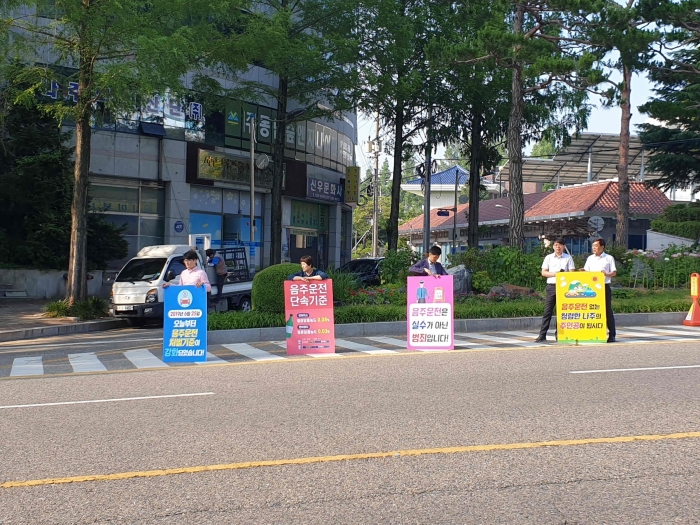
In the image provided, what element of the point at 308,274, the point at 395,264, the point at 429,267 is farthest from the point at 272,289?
the point at 395,264

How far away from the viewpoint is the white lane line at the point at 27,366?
11609 millimetres

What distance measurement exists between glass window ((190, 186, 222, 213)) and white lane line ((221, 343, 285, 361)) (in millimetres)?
18316

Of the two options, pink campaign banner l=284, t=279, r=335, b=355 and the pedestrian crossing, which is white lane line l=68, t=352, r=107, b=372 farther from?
pink campaign banner l=284, t=279, r=335, b=355

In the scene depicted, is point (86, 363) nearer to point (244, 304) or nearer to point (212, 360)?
point (212, 360)

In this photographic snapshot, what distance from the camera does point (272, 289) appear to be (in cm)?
1703

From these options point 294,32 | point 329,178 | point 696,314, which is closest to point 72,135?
point 294,32

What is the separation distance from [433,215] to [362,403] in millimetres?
63063

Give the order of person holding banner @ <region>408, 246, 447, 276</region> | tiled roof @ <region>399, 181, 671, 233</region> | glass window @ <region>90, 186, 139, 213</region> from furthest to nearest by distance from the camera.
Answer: tiled roof @ <region>399, 181, 671, 233</region>
glass window @ <region>90, 186, 139, 213</region>
person holding banner @ <region>408, 246, 447, 276</region>

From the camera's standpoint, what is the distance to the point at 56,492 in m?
5.32

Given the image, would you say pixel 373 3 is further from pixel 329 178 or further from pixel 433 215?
pixel 433 215

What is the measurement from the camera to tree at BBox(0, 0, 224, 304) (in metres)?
18.6

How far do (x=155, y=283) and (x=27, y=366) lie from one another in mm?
7378

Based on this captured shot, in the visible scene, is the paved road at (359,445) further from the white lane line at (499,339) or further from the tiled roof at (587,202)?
the tiled roof at (587,202)

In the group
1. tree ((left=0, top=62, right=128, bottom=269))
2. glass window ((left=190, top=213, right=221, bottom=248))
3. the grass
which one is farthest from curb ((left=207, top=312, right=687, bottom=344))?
glass window ((left=190, top=213, right=221, bottom=248))
